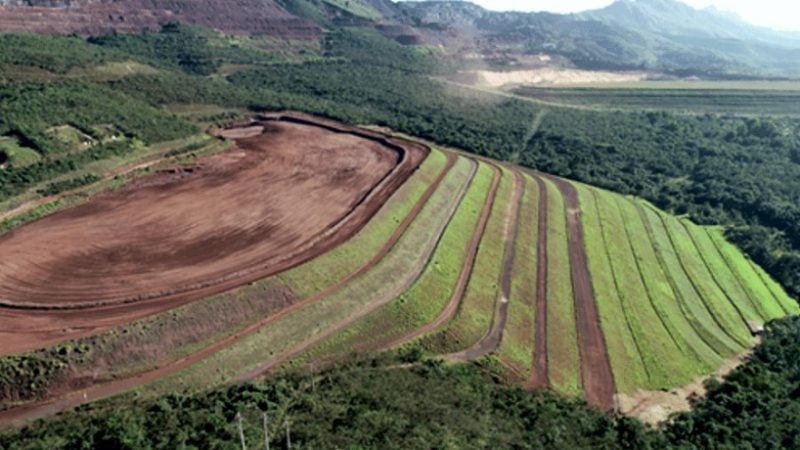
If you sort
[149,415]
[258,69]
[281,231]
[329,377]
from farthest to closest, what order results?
[258,69] → [281,231] → [329,377] → [149,415]

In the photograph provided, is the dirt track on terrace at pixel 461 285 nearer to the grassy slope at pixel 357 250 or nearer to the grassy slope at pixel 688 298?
the grassy slope at pixel 357 250

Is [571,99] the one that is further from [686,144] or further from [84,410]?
[84,410]

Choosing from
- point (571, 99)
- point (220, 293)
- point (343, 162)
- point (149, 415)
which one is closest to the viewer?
point (149, 415)

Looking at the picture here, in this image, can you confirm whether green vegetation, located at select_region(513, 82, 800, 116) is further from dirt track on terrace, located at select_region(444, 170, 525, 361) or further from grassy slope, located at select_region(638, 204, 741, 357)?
dirt track on terrace, located at select_region(444, 170, 525, 361)

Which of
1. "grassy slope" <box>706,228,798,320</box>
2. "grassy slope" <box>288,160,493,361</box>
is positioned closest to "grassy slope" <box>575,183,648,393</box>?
"grassy slope" <box>288,160,493,361</box>

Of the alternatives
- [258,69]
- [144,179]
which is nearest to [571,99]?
[258,69]

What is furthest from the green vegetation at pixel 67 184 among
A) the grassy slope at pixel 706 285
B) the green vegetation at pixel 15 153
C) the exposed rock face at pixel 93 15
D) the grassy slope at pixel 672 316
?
the exposed rock face at pixel 93 15

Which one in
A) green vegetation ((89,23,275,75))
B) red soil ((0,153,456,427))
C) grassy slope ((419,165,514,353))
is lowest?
red soil ((0,153,456,427))
